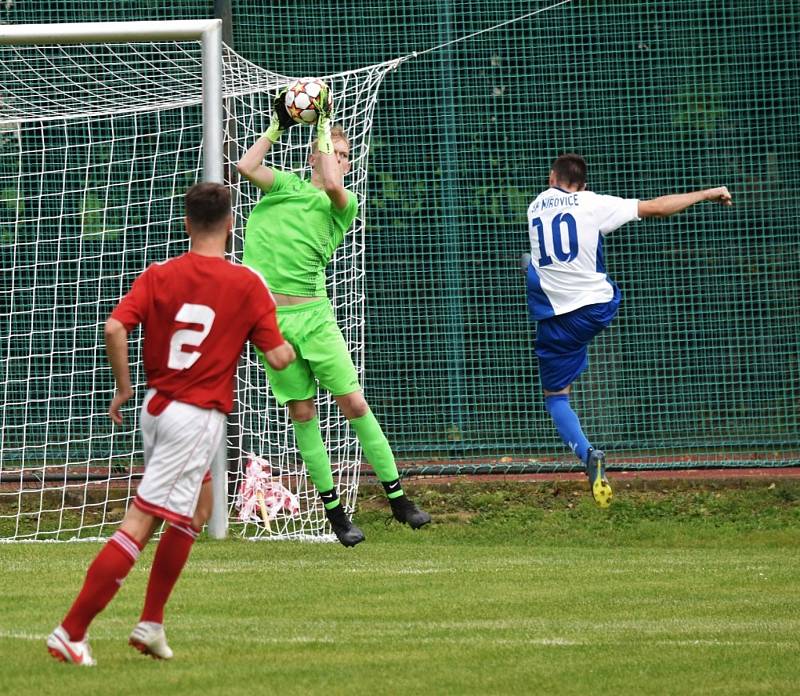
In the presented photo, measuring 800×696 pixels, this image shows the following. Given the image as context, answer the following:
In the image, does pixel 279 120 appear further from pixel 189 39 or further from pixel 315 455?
pixel 315 455

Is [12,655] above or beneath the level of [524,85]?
beneath

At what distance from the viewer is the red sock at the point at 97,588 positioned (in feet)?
16.1

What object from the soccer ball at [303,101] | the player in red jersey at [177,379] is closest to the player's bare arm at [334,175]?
the soccer ball at [303,101]

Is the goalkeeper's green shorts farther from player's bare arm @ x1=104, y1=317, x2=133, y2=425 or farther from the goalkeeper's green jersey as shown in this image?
player's bare arm @ x1=104, y1=317, x2=133, y2=425

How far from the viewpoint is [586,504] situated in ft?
36.6

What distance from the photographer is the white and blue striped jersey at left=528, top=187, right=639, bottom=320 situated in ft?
30.2

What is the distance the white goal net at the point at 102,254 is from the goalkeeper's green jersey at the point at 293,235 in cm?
165

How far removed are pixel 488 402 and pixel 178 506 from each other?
7.35 metres

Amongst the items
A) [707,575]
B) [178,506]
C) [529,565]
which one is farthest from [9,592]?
[707,575]

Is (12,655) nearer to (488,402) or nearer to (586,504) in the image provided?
(586,504)

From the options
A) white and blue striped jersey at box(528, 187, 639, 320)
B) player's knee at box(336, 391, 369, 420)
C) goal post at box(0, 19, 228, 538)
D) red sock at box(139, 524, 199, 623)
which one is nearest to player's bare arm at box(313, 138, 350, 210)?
player's knee at box(336, 391, 369, 420)

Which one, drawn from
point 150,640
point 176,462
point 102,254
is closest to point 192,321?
point 176,462

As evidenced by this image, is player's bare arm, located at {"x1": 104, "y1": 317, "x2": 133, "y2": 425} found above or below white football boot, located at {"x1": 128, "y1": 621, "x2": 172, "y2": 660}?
above

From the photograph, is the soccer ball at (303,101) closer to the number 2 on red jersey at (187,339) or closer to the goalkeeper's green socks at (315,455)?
the goalkeeper's green socks at (315,455)
